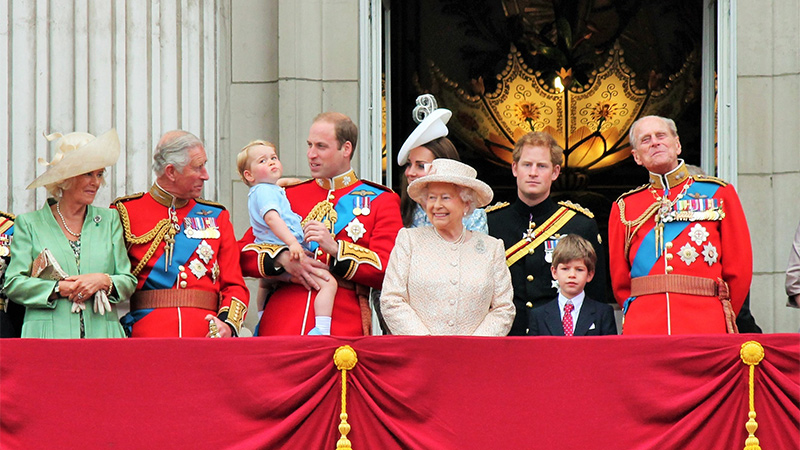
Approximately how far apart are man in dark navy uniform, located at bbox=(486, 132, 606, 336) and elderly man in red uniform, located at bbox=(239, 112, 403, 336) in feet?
2.05

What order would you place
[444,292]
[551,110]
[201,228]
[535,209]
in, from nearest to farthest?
[444,292] → [201,228] → [535,209] → [551,110]

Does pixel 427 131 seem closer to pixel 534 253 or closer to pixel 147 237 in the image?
pixel 534 253

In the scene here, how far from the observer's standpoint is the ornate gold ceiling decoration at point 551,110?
1095 centimetres

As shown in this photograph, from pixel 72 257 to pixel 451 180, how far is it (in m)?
1.76

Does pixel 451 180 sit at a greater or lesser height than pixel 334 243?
greater

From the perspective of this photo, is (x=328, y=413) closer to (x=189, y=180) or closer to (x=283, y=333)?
(x=283, y=333)

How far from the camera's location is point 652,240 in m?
6.45

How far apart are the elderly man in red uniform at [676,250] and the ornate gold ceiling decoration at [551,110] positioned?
14.5ft

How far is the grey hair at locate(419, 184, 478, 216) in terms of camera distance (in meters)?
6.05

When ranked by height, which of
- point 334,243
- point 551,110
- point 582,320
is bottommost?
point 582,320

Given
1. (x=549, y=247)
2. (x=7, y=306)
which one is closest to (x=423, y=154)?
(x=549, y=247)

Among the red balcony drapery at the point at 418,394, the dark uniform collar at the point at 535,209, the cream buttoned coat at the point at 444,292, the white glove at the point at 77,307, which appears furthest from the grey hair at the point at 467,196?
the white glove at the point at 77,307

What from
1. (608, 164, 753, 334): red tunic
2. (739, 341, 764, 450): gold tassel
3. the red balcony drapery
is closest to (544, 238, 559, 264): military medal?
(608, 164, 753, 334): red tunic

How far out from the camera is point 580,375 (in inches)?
217
